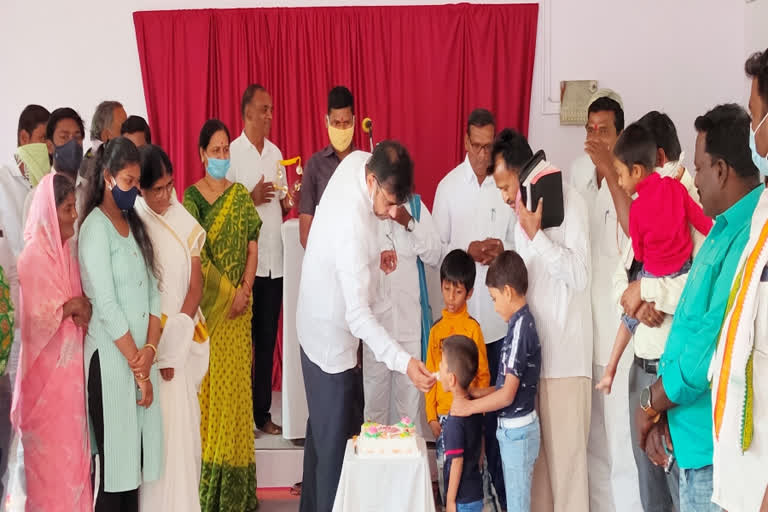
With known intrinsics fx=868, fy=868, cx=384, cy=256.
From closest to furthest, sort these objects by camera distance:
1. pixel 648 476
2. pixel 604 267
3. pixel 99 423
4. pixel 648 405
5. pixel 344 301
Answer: pixel 648 405, pixel 648 476, pixel 99 423, pixel 344 301, pixel 604 267

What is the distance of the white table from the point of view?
320 centimetres

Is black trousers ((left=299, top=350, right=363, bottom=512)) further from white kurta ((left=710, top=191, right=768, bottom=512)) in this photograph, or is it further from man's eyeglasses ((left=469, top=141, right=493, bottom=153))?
white kurta ((left=710, top=191, right=768, bottom=512))

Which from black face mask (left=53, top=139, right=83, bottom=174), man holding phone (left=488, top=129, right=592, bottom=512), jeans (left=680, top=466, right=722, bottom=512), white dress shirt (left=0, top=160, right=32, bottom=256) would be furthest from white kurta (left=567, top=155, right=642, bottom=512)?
white dress shirt (left=0, top=160, right=32, bottom=256)

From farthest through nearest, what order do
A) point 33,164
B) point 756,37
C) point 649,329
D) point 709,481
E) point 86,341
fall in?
point 756,37 → point 33,164 → point 86,341 → point 649,329 → point 709,481

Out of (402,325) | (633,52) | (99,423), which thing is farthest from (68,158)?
(633,52)

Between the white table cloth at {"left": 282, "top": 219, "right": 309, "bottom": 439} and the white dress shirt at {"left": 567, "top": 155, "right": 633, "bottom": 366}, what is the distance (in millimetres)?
1491

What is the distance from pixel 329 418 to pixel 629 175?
4.80 ft

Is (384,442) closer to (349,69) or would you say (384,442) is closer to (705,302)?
(705,302)

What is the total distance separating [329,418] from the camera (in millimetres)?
3391

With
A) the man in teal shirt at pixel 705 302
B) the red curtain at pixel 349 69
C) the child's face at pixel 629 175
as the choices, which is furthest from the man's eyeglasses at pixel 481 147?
the man in teal shirt at pixel 705 302

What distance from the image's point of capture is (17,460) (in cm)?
354

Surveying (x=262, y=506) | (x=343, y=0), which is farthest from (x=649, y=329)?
(x=343, y=0)

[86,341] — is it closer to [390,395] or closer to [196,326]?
[196,326]

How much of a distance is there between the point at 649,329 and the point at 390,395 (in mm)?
1755
